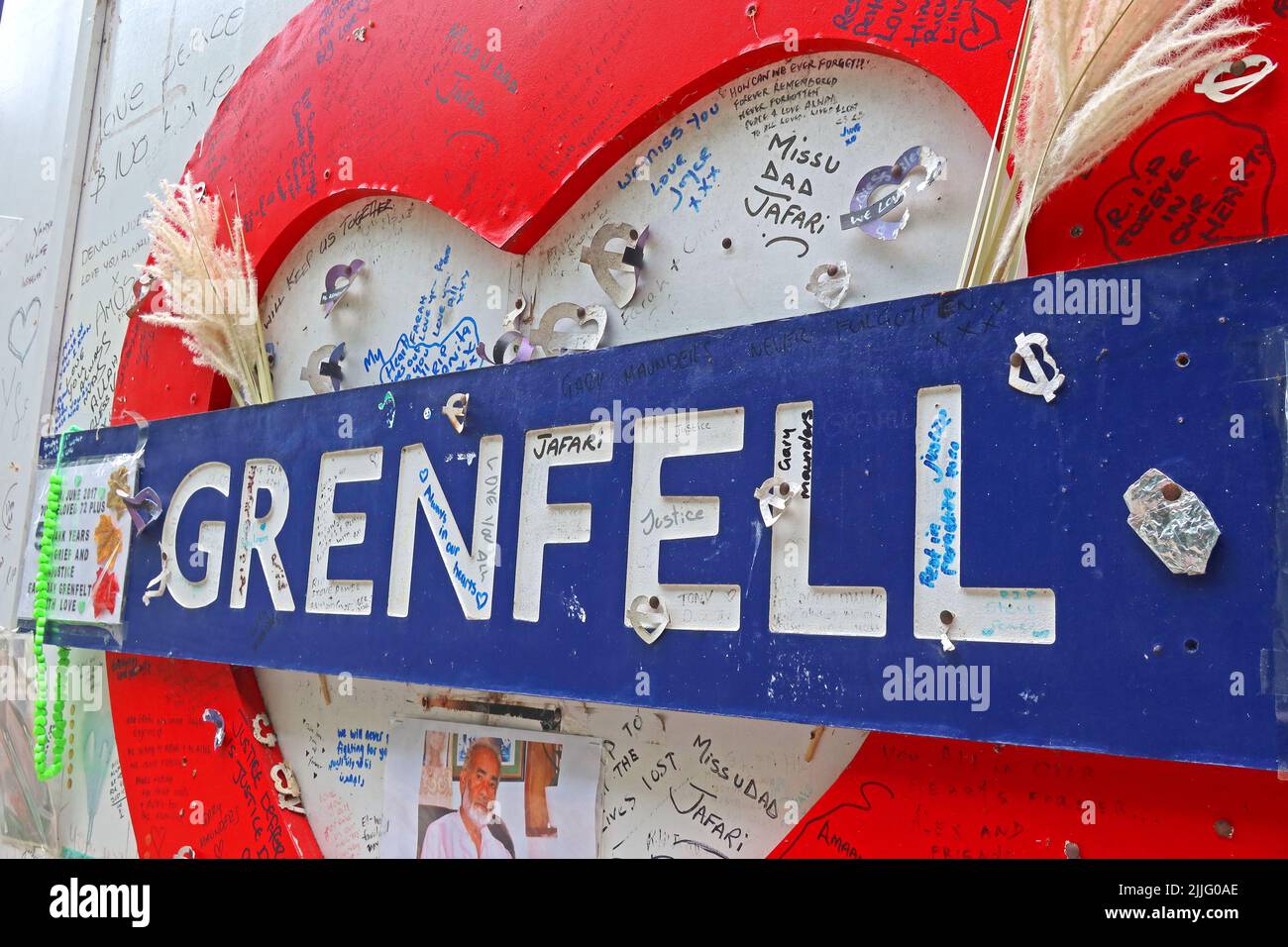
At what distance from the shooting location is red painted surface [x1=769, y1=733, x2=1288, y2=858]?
994mm

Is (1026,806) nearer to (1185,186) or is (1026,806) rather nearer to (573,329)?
(1185,186)

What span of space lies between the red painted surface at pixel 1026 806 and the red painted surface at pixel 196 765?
107cm

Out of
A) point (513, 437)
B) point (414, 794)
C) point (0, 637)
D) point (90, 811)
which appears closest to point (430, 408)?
point (513, 437)

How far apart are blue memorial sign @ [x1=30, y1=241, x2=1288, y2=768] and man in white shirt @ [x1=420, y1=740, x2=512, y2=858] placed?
0.68 ft

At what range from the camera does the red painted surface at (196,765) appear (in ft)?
6.46

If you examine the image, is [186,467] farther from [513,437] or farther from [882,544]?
[882,544]

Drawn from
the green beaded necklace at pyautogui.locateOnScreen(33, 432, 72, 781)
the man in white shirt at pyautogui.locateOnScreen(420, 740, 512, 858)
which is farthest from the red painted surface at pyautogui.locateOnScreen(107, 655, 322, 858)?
the man in white shirt at pyautogui.locateOnScreen(420, 740, 512, 858)

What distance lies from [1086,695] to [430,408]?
998mm

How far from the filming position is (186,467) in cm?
203

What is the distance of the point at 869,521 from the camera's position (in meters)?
1.14

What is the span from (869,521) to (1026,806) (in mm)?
336

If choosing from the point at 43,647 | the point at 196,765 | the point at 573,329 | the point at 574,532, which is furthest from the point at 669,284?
the point at 43,647

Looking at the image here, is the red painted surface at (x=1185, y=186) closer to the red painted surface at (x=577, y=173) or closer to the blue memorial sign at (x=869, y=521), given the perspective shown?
the red painted surface at (x=577, y=173)

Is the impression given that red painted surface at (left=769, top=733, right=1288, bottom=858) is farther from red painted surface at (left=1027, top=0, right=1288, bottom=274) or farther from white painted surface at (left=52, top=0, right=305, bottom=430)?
white painted surface at (left=52, top=0, right=305, bottom=430)
